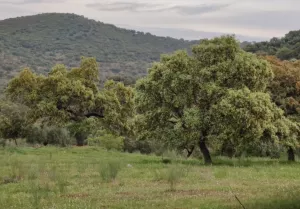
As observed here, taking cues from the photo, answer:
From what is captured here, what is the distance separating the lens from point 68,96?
5088 cm

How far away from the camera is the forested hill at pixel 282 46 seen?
9925 cm

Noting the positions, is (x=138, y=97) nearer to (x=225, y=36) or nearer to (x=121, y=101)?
(x=225, y=36)

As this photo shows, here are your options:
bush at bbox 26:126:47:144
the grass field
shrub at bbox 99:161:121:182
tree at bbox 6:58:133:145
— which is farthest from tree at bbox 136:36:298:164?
bush at bbox 26:126:47:144

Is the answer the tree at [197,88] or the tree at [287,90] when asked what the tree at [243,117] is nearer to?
the tree at [197,88]

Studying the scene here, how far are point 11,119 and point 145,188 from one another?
35.1 meters

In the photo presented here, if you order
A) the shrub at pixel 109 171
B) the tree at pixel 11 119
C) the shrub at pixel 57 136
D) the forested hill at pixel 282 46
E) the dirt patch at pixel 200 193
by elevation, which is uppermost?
the forested hill at pixel 282 46

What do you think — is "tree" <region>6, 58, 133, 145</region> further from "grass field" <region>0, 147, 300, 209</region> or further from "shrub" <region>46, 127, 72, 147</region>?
"grass field" <region>0, 147, 300, 209</region>

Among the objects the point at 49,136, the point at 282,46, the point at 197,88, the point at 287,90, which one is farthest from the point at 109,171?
the point at 282,46

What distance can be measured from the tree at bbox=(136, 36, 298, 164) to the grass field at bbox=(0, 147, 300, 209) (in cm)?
407

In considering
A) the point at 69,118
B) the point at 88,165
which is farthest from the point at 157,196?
the point at 69,118

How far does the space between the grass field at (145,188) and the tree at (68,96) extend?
64.4 feet

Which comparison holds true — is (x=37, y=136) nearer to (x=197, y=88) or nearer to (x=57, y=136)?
(x=57, y=136)

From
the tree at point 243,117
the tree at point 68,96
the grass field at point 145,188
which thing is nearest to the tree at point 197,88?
the tree at point 243,117

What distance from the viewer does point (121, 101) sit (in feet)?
183
